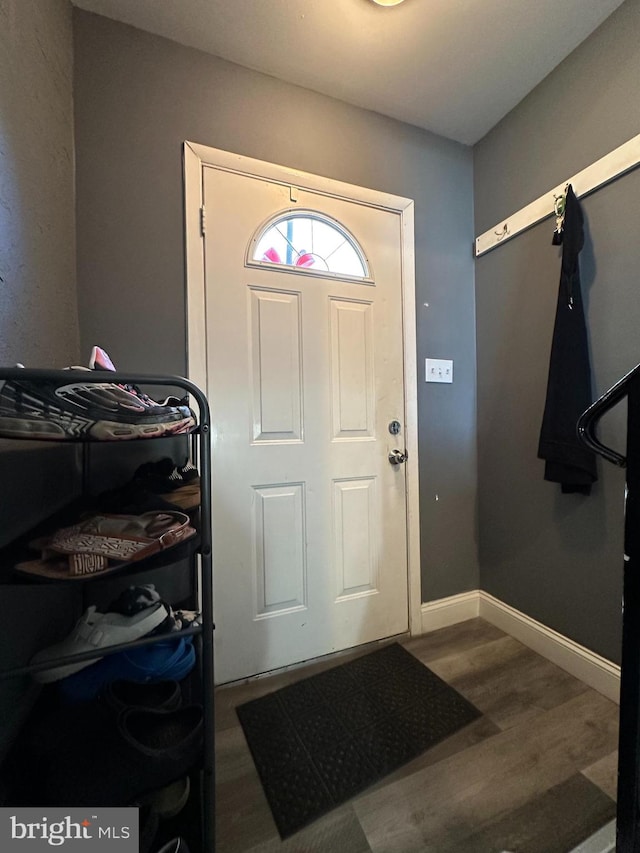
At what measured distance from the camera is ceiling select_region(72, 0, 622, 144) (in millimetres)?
1196

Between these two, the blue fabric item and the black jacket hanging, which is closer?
the blue fabric item

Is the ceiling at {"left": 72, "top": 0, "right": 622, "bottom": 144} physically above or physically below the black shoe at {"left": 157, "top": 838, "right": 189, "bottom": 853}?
above

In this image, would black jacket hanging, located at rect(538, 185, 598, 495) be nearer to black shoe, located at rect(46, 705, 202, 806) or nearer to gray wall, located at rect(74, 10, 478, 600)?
gray wall, located at rect(74, 10, 478, 600)

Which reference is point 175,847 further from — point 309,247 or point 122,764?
point 309,247

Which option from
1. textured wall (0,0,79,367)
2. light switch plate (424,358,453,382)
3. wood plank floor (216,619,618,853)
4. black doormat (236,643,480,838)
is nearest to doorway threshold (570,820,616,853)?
wood plank floor (216,619,618,853)

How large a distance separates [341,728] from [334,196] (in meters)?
2.10

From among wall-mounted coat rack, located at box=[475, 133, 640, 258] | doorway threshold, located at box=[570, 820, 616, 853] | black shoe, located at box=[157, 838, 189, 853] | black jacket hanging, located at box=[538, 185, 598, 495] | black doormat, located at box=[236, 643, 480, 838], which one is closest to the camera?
black shoe, located at box=[157, 838, 189, 853]

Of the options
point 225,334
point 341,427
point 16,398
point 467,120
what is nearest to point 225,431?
point 225,334

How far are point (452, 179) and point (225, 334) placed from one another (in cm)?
146

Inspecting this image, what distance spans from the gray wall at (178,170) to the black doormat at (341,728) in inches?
19.1

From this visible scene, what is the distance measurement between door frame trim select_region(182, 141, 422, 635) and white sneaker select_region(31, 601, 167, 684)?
32.2 inches

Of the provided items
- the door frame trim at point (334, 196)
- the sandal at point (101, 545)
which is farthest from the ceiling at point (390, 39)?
the sandal at point (101, 545)

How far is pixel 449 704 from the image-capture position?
1233 mm

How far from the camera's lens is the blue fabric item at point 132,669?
751mm
